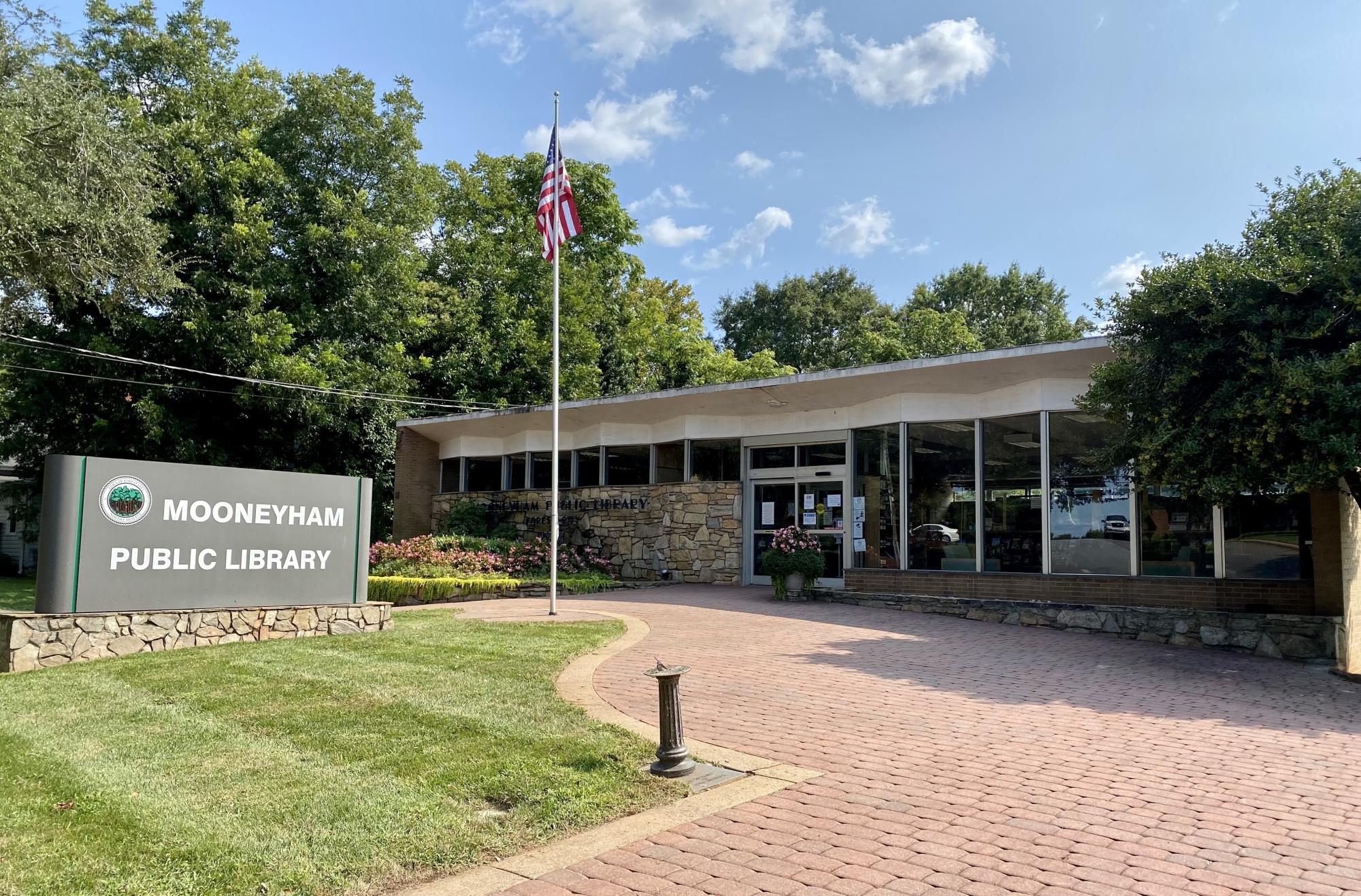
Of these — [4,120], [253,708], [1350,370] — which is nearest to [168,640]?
[253,708]

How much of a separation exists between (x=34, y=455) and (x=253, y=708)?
23.8 metres

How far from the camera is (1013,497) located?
13867 millimetres

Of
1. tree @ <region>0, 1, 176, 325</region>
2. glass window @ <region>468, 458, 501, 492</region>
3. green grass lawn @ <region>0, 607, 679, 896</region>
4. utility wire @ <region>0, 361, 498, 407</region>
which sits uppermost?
tree @ <region>0, 1, 176, 325</region>

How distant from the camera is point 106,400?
2328 centimetres

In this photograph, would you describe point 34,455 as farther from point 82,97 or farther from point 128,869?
point 128,869

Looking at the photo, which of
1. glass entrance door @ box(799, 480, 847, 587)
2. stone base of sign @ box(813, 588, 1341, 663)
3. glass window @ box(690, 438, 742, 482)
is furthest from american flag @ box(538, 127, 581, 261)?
stone base of sign @ box(813, 588, 1341, 663)

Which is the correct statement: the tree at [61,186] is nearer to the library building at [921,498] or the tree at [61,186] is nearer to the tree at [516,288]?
the library building at [921,498]

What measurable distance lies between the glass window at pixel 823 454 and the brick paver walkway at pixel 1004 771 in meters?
6.33

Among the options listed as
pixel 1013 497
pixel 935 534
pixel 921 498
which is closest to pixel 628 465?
pixel 921 498

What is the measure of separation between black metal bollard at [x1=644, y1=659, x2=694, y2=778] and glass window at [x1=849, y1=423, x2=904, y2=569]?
10263mm

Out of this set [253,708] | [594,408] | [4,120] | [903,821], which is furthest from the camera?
[594,408]

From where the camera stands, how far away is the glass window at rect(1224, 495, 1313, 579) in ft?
38.8


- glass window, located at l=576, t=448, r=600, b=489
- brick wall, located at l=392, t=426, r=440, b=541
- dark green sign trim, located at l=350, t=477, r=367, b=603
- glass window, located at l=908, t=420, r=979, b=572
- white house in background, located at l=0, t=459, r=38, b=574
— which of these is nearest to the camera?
dark green sign trim, located at l=350, t=477, r=367, b=603

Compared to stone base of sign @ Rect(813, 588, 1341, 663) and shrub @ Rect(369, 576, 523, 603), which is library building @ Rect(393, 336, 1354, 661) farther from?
shrub @ Rect(369, 576, 523, 603)
